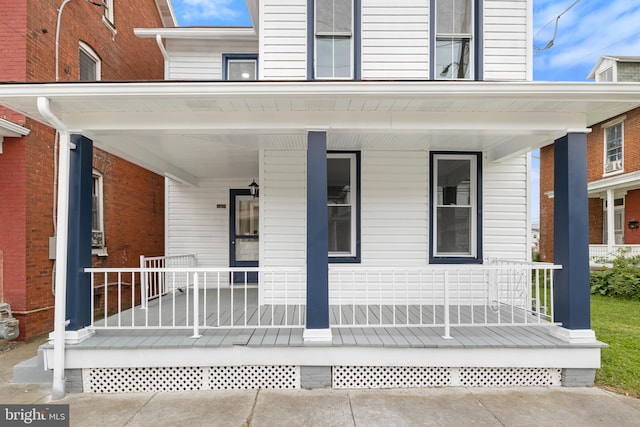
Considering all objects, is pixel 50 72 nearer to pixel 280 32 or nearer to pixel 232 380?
pixel 280 32

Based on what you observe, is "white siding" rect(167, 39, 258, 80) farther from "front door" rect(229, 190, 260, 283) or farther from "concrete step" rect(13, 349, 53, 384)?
"concrete step" rect(13, 349, 53, 384)

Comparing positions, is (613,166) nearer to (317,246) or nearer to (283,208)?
(283,208)

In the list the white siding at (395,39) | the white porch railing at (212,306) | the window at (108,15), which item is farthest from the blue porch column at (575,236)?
the window at (108,15)

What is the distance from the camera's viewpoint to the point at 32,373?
3967 mm

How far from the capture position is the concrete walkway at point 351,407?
325 cm

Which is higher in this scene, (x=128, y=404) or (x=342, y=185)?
(x=342, y=185)

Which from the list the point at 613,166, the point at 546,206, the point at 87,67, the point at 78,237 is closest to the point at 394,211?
the point at 78,237

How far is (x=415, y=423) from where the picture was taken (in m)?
3.20

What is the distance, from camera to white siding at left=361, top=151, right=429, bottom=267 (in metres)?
5.52

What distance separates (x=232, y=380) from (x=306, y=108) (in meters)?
3.20

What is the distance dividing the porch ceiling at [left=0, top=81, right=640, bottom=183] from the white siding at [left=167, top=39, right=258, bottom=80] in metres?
4.03

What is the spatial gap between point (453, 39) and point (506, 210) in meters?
2.91

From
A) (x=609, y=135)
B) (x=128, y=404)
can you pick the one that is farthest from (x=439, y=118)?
(x=609, y=135)

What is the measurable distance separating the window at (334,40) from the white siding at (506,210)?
9.38 ft
